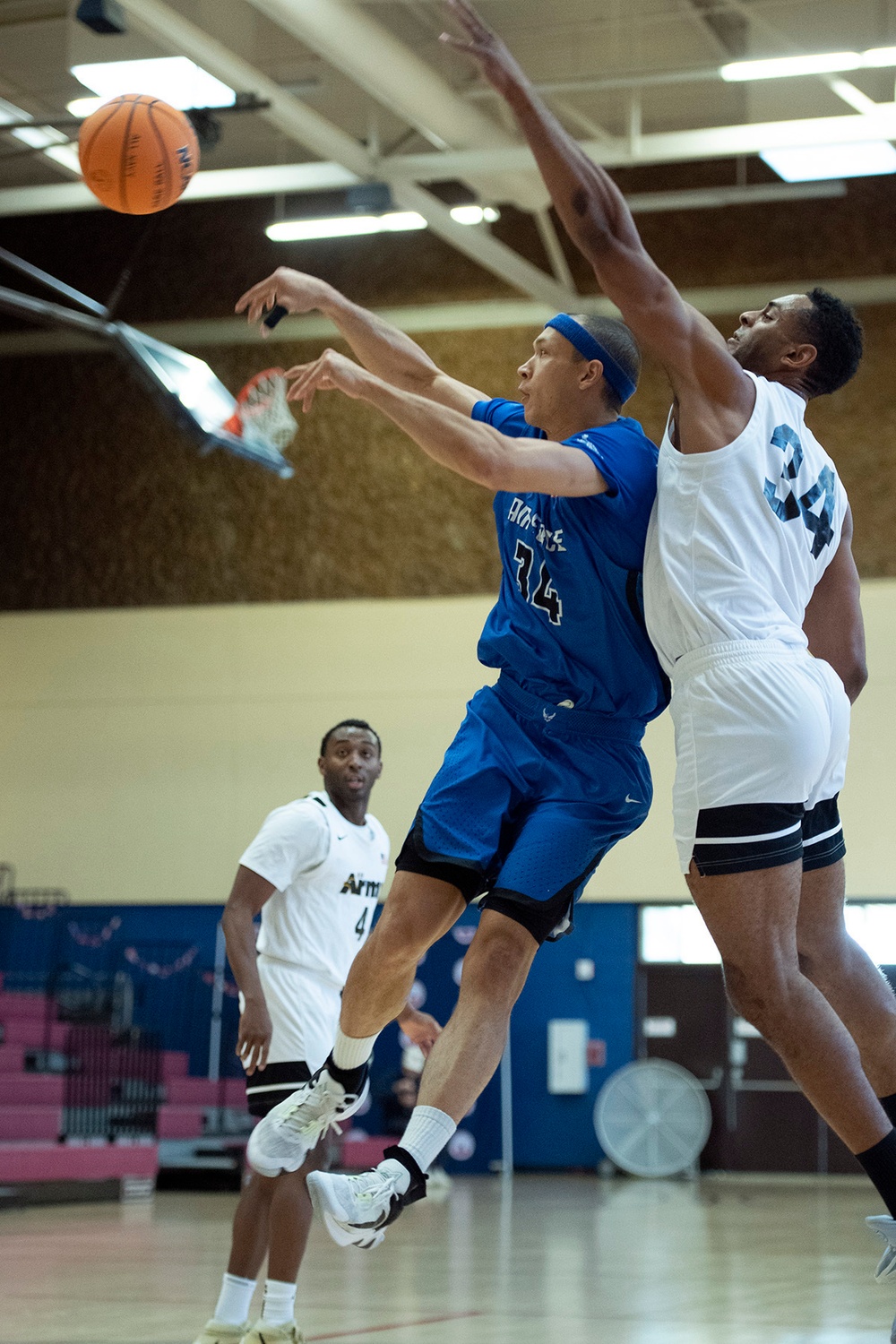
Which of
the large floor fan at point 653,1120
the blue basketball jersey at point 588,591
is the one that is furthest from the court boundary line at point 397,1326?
the large floor fan at point 653,1120

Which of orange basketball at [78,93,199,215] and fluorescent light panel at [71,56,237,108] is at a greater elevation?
fluorescent light panel at [71,56,237,108]

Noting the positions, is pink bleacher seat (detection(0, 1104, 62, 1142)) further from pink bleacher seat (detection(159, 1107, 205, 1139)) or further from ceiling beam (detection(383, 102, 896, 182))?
ceiling beam (detection(383, 102, 896, 182))

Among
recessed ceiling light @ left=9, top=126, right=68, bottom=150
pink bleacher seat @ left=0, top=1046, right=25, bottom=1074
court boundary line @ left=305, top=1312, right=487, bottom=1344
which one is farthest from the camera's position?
recessed ceiling light @ left=9, top=126, right=68, bottom=150

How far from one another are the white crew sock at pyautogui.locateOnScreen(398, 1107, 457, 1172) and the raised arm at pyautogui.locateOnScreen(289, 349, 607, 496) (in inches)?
57.4

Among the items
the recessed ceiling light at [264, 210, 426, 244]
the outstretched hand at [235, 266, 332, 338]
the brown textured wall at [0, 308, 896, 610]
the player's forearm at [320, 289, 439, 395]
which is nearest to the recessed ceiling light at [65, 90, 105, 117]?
the recessed ceiling light at [264, 210, 426, 244]

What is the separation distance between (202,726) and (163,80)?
7.51 metres

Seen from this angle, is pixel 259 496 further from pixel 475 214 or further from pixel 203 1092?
pixel 203 1092

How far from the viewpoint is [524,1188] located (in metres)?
15.6

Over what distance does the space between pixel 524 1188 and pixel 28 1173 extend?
16.4ft

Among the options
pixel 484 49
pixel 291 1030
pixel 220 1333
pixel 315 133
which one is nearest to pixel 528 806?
pixel 484 49

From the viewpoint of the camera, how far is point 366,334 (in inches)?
186

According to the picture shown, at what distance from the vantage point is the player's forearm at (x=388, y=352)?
470 cm

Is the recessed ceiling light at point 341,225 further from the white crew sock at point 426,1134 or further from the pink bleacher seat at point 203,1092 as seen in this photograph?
the white crew sock at point 426,1134

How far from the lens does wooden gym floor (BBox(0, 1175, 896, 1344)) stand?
20.3 feet
